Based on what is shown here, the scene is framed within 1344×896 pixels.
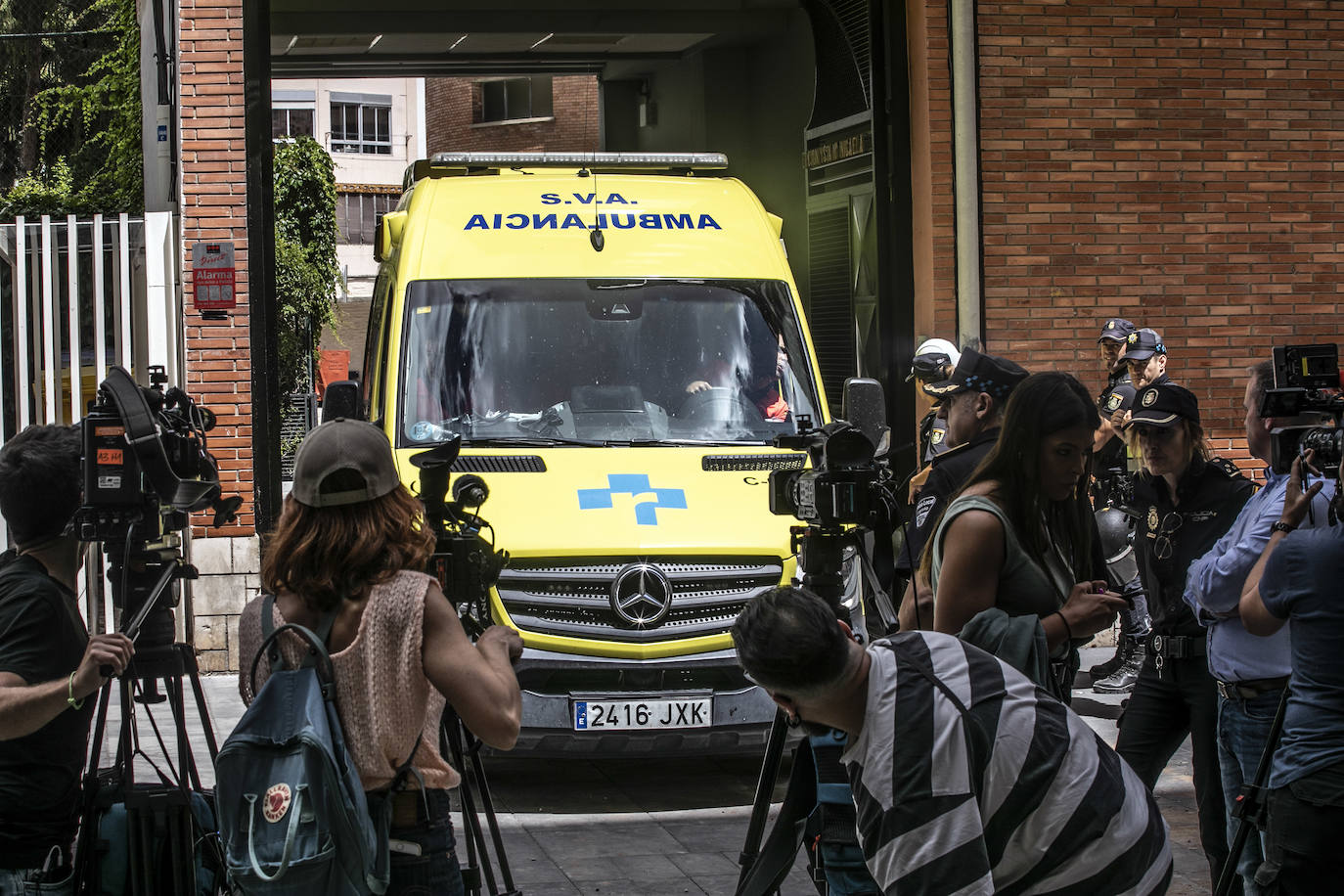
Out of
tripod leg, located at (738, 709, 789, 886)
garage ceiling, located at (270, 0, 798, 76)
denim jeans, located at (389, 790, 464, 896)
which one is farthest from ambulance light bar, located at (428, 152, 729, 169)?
denim jeans, located at (389, 790, 464, 896)

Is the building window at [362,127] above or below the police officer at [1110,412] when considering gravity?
above

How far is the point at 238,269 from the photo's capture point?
9.70 metres

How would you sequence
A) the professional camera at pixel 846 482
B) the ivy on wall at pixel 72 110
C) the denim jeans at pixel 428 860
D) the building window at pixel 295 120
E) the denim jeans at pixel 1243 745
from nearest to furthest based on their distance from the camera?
the denim jeans at pixel 428 860 < the denim jeans at pixel 1243 745 < the professional camera at pixel 846 482 < the ivy on wall at pixel 72 110 < the building window at pixel 295 120

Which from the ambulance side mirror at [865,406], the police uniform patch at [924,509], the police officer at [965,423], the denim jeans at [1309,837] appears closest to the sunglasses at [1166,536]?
the police officer at [965,423]

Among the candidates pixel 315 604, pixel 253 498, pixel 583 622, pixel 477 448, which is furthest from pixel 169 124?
pixel 315 604

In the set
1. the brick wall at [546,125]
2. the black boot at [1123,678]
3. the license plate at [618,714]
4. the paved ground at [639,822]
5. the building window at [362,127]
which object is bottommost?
the paved ground at [639,822]

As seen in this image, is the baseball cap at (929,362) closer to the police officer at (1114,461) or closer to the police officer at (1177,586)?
the police officer at (1114,461)

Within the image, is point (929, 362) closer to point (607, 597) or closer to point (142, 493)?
point (607, 597)

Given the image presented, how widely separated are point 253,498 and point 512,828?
4.01m

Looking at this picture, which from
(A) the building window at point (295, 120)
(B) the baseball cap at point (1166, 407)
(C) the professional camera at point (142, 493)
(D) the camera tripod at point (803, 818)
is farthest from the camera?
(A) the building window at point (295, 120)

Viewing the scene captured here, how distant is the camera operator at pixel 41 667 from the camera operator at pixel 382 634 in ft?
2.04

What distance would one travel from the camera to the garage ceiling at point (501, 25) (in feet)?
47.2

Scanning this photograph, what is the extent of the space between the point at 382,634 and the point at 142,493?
1.33 meters

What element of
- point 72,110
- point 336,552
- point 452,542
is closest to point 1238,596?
point 452,542
